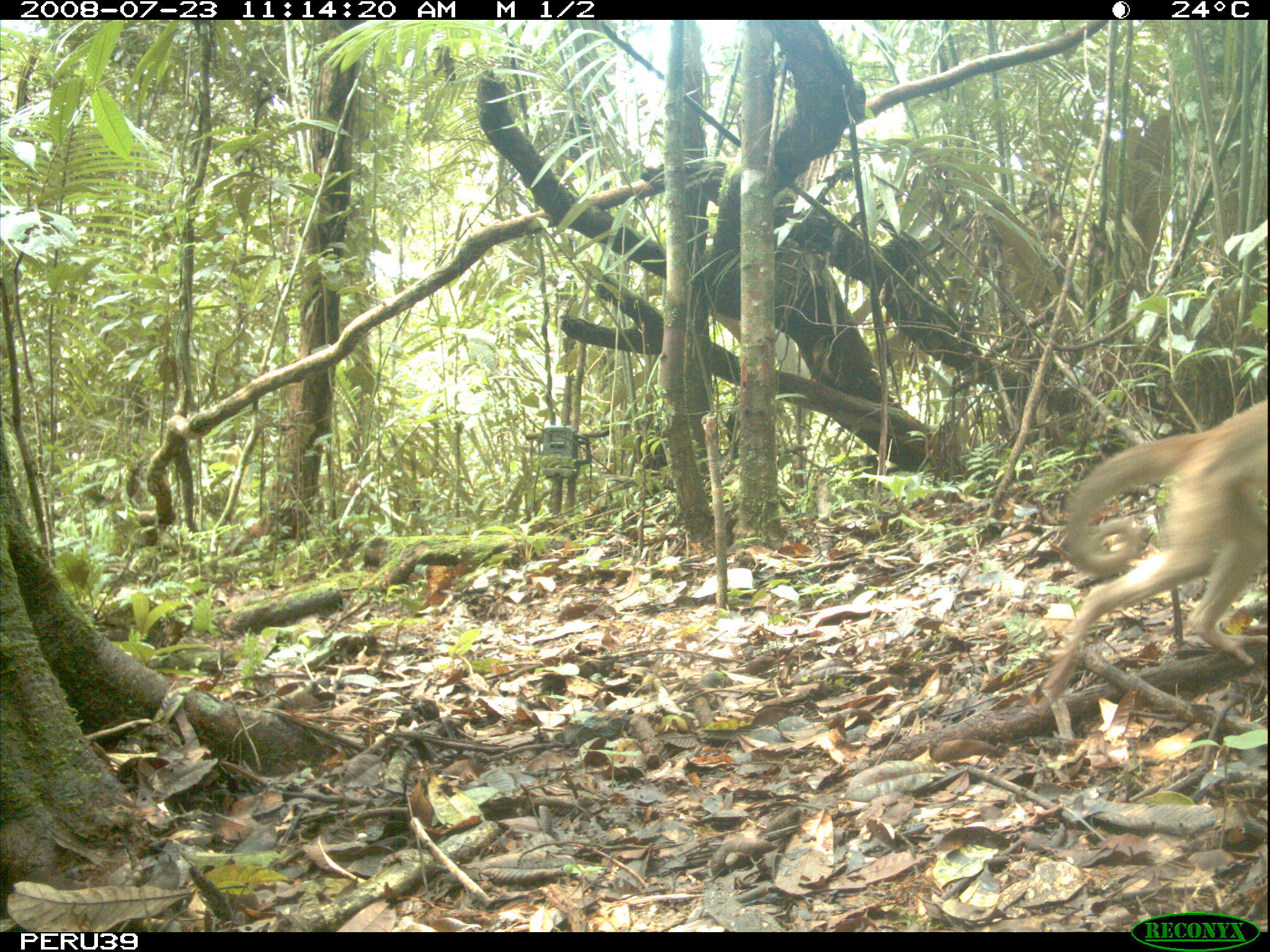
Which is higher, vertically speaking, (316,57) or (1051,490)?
(316,57)

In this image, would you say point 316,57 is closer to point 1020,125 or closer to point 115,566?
point 1020,125

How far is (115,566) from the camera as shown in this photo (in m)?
3.11

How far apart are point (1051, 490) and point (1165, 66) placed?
42.2 inches

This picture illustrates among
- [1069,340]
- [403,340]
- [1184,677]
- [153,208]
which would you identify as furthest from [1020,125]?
[403,340]
